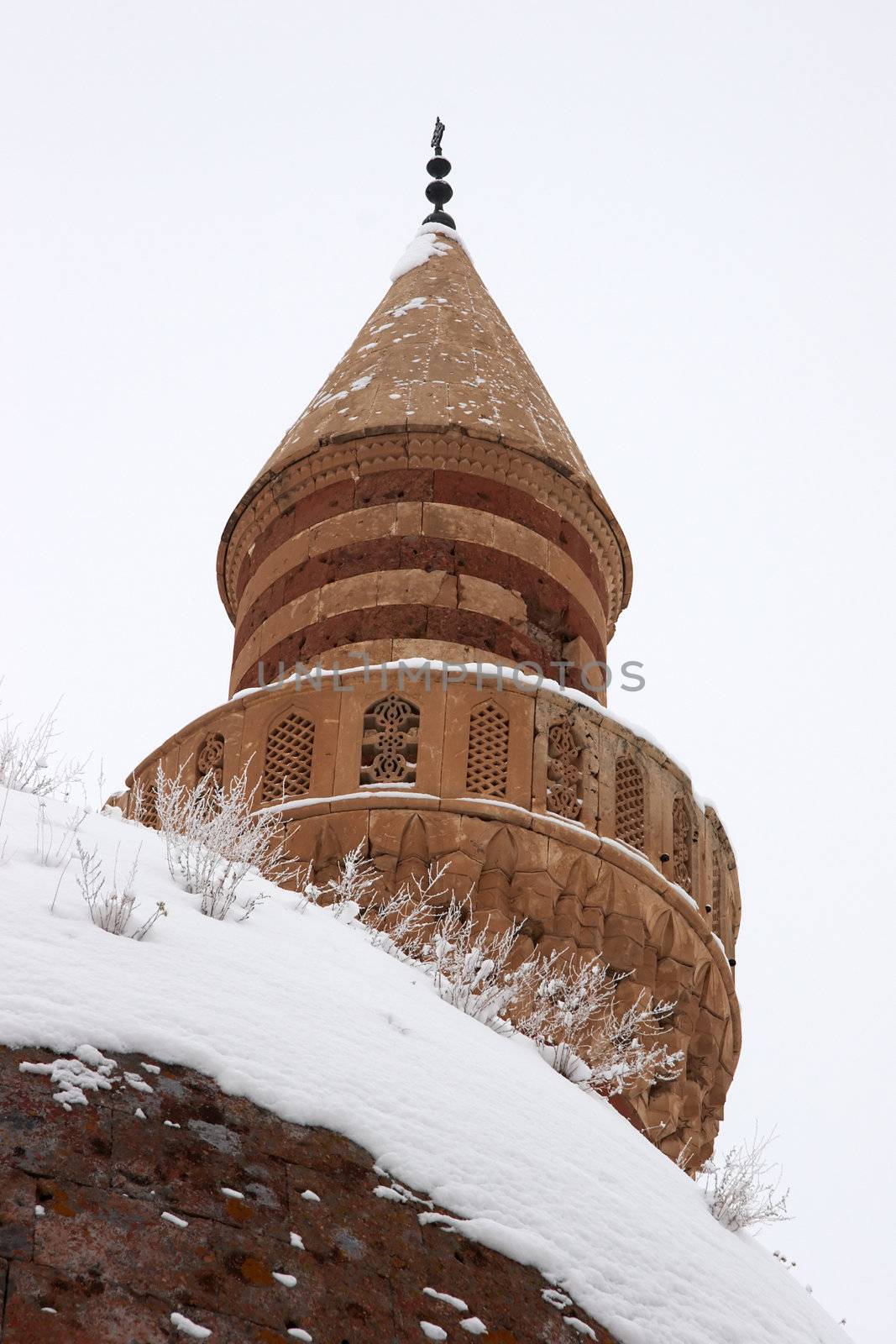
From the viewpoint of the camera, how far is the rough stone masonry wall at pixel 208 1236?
114 inches

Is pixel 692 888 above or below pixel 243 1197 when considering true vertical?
above

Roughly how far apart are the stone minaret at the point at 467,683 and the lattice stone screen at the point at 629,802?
15mm

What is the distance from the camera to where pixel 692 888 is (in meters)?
9.23

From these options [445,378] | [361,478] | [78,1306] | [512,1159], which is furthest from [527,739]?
[78,1306]

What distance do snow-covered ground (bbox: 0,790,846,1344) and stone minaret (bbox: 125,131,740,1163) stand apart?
127 inches

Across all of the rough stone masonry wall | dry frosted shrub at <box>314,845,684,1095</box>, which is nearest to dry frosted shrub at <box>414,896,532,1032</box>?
dry frosted shrub at <box>314,845,684,1095</box>

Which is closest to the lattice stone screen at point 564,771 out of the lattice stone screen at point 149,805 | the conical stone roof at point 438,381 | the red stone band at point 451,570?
the red stone band at point 451,570

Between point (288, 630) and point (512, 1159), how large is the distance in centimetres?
658

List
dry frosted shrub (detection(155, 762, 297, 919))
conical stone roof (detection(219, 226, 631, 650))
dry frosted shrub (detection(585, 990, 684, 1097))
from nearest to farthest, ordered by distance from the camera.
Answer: dry frosted shrub (detection(155, 762, 297, 919)), dry frosted shrub (detection(585, 990, 684, 1097)), conical stone roof (detection(219, 226, 631, 650))

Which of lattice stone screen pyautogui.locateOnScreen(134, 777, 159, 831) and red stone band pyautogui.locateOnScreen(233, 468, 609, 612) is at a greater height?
red stone band pyautogui.locateOnScreen(233, 468, 609, 612)

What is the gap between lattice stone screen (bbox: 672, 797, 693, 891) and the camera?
9.17 metres

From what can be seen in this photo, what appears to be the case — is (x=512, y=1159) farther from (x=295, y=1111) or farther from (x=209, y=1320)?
(x=209, y=1320)

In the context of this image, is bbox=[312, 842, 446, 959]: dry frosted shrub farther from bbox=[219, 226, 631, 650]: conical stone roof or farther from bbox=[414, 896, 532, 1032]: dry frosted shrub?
bbox=[219, 226, 631, 650]: conical stone roof

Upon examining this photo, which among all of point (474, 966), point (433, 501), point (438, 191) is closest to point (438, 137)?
point (438, 191)
